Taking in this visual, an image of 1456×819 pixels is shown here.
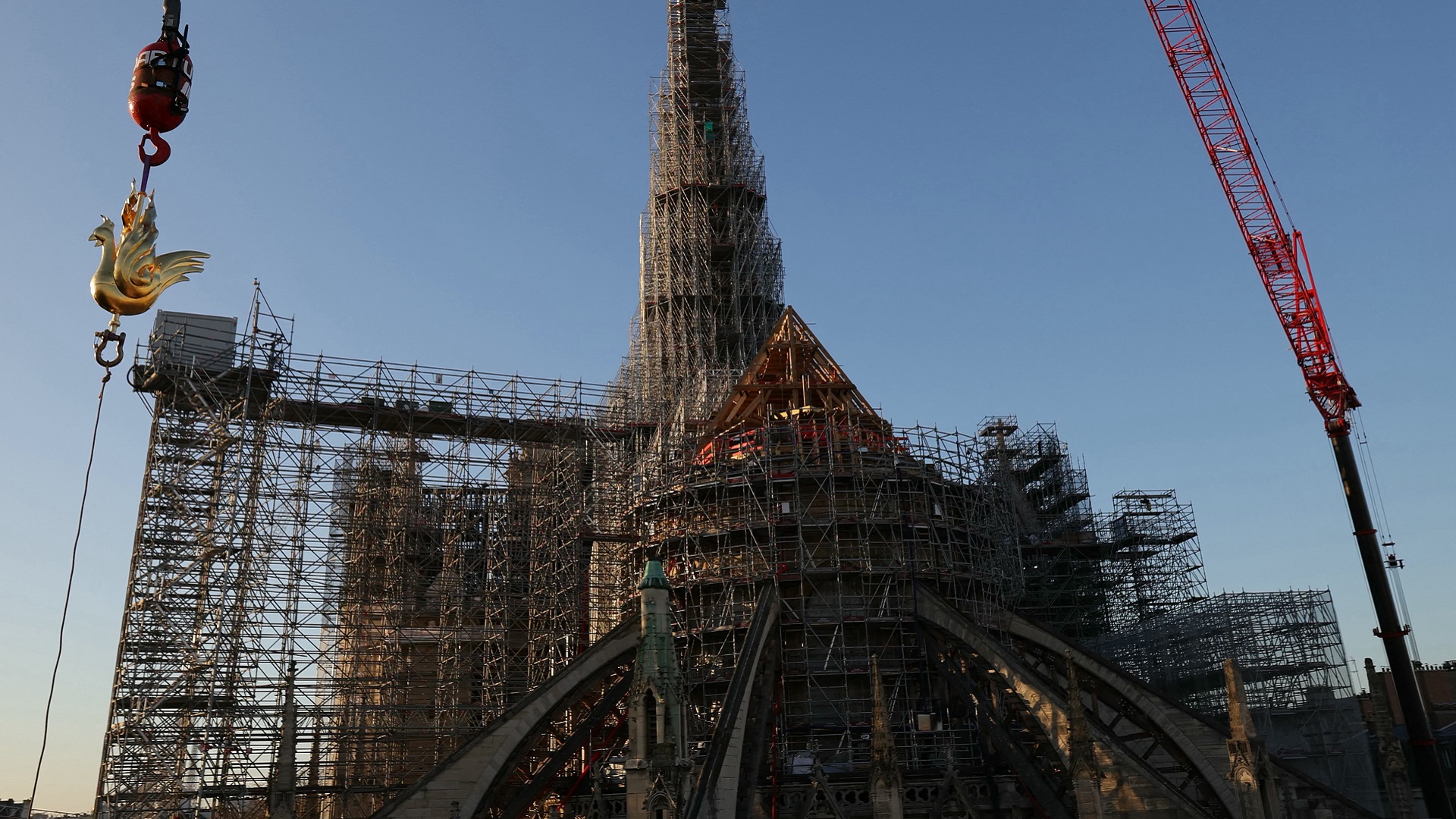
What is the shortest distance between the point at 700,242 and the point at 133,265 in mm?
49395

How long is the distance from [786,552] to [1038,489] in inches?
1035

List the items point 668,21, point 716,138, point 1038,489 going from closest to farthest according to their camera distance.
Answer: point 1038,489 → point 716,138 → point 668,21

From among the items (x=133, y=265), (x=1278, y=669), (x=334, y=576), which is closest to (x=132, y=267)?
(x=133, y=265)

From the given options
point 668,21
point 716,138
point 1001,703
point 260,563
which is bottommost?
point 1001,703

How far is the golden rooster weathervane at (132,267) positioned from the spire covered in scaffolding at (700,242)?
40.6 meters

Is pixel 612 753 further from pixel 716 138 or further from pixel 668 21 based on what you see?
pixel 668 21

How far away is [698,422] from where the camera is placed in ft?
151

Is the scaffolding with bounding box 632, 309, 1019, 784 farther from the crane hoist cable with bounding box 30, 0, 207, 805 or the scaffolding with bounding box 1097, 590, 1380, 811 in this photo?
the crane hoist cable with bounding box 30, 0, 207, 805

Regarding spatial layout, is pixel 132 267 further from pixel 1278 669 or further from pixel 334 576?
pixel 1278 669

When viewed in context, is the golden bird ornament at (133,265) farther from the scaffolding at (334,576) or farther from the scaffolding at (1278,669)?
the scaffolding at (1278,669)

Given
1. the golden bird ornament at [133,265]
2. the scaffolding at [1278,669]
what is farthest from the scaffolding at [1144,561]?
the golden bird ornament at [133,265]

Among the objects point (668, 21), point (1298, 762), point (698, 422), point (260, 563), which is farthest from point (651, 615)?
point (668, 21)

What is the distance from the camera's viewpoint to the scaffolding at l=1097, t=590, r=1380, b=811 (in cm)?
4425

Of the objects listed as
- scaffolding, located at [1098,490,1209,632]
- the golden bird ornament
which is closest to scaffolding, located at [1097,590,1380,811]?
scaffolding, located at [1098,490,1209,632]
